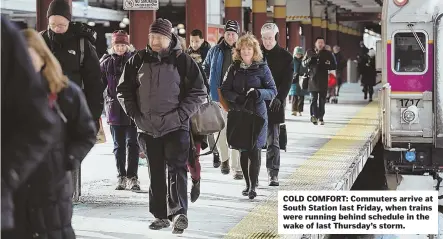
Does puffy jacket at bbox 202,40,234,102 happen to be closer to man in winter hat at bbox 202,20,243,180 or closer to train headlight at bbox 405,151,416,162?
man in winter hat at bbox 202,20,243,180

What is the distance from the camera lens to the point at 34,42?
3660mm

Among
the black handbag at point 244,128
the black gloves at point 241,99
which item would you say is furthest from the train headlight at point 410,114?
the black gloves at point 241,99

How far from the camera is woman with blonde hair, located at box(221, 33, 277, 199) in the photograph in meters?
9.12

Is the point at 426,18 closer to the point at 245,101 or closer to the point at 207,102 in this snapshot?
the point at 245,101

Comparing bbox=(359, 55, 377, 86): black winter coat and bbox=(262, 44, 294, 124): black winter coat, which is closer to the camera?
bbox=(262, 44, 294, 124): black winter coat

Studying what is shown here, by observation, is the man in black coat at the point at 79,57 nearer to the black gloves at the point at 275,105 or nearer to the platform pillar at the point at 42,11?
the black gloves at the point at 275,105

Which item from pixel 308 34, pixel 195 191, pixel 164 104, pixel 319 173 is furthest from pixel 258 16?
pixel 164 104

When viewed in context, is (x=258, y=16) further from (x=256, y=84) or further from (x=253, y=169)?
(x=253, y=169)

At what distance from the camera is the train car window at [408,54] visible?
10805mm

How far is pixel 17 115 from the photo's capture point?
10.7 ft

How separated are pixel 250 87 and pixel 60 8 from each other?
8.68ft

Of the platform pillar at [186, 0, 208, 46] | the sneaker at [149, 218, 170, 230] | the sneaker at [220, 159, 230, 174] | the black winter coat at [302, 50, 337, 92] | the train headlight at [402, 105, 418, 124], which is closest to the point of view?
the sneaker at [149, 218, 170, 230]

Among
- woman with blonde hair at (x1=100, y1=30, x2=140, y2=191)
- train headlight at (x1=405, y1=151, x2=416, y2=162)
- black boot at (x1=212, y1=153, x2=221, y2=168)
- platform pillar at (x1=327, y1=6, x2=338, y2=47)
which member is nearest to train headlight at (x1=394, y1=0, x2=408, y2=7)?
train headlight at (x1=405, y1=151, x2=416, y2=162)

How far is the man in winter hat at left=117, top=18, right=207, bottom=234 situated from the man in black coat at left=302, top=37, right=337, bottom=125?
11299mm
